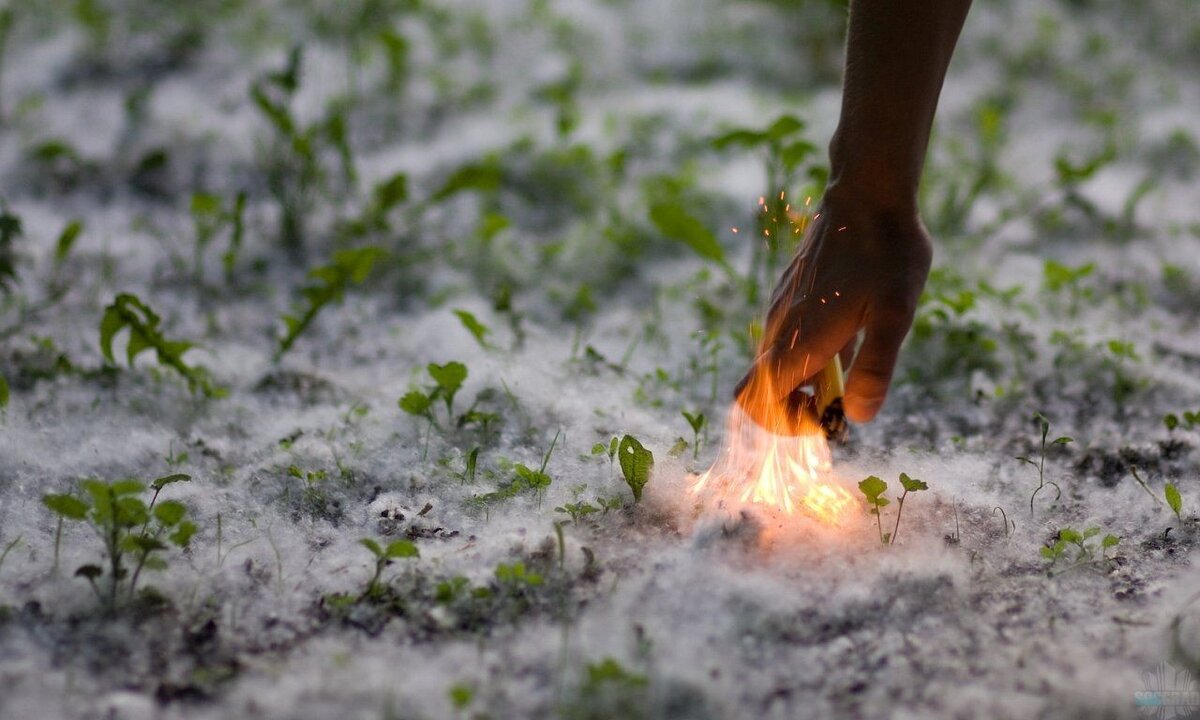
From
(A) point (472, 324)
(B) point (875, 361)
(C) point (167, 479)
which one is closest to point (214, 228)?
(A) point (472, 324)

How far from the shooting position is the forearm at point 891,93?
5.44ft

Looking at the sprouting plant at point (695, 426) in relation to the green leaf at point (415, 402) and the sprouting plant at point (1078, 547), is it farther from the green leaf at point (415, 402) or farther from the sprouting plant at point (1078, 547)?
the sprouting plant at point (1078, 547)

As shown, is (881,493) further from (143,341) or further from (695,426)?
(143,341)

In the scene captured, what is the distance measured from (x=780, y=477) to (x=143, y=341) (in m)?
1.48

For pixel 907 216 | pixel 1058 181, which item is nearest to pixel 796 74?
pixel 1058 181

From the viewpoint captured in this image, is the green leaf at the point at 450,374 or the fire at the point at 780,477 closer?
the fire at the point at 780,477

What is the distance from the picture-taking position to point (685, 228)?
263 centimetres

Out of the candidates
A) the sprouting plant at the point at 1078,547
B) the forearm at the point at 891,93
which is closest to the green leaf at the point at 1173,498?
the sprouting plant at the point at 1078,547

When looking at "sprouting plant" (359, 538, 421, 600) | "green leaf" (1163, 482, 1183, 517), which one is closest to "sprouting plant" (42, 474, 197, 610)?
"sprouting plant" (359, 538, 421, 600)

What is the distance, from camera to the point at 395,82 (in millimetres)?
3826

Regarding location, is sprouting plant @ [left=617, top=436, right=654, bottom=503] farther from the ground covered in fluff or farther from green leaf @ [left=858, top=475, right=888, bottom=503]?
green leaf @ [left=858, top=475, right=888, bottom=503]

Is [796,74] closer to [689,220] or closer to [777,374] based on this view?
[689,220]

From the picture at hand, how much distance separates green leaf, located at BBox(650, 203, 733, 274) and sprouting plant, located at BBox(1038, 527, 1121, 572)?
Result: 1.22m

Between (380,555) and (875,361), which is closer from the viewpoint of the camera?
(380,555)
